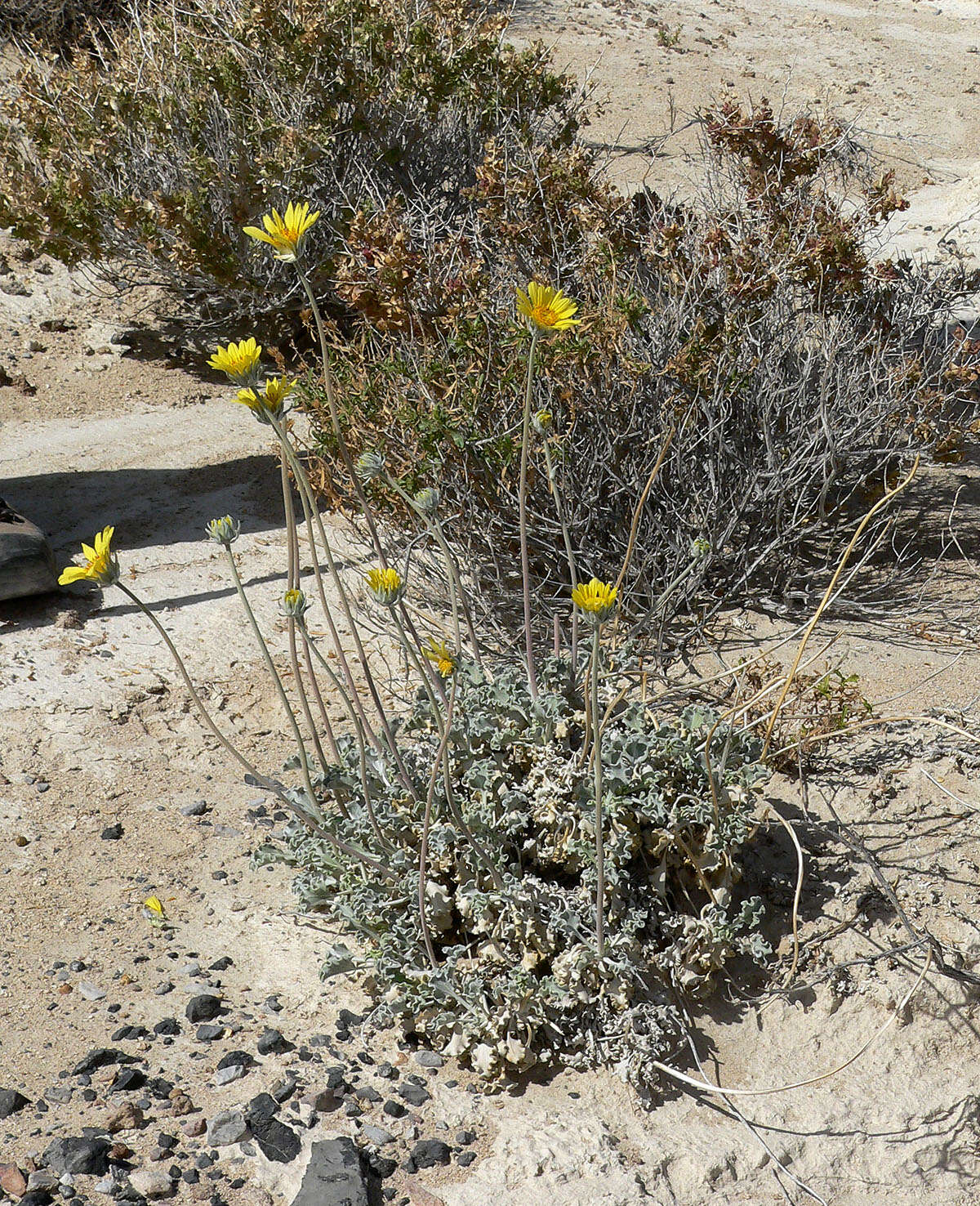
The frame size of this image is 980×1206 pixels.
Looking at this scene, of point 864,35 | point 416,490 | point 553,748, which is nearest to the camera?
point 553,748

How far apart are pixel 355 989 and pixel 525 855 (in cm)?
46

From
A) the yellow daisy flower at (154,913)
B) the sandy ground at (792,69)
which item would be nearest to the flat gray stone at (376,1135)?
the yellow daisy flower at (154,913)

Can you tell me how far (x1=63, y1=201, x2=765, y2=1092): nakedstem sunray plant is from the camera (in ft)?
7.53

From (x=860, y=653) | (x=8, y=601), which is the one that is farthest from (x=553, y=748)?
(x=8, y=601)

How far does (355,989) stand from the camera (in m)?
2.50

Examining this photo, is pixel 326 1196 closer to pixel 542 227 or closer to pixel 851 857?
pixel 851 857

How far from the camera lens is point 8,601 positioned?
4.08 metres

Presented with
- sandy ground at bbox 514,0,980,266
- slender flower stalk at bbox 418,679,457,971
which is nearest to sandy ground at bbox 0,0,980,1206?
slender flower stalk at bbox 418,679,457,971

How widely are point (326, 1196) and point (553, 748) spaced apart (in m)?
0.98

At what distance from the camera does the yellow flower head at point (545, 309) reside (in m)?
1.93

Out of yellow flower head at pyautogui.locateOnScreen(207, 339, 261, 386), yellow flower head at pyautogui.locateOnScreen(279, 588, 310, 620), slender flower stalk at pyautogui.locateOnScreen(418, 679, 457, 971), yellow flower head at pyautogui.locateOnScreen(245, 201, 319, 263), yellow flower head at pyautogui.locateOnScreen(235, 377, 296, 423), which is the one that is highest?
yellow flower head at pyautogui.locateOnScreen(245, 201, 319, 263)

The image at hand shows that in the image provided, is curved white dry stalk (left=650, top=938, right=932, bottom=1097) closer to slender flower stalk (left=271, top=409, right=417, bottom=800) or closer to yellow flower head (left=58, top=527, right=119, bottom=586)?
slender flower stalk (left=271, top=409, right=417, bottom=800)

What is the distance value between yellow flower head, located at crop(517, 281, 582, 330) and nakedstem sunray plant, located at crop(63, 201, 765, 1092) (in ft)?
0.98

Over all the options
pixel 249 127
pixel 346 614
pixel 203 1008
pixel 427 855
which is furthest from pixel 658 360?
pixel 249 127
